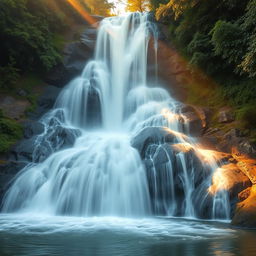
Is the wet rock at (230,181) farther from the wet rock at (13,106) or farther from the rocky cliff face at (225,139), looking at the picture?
the wet rock at (13,106)

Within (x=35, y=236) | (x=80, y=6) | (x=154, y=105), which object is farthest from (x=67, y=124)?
(x=80, y=6)

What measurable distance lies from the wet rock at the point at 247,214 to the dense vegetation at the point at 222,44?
5.00 meters

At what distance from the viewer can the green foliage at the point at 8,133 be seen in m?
13.6

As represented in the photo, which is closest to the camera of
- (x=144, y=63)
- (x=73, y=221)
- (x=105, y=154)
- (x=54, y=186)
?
(x=73, y=221)

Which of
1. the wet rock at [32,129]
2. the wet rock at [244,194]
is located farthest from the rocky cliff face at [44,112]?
the wet rock at [244,194]

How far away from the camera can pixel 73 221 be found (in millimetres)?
9117

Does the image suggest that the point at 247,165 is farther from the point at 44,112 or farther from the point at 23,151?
the point at 44,112

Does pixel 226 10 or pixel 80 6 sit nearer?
pixel 226 10

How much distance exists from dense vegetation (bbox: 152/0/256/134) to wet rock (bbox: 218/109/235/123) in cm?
36

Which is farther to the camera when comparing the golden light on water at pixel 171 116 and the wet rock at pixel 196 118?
the golden light on water at pixel 171 116

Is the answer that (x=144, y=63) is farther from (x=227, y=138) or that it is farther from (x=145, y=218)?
(x=145, y=218)

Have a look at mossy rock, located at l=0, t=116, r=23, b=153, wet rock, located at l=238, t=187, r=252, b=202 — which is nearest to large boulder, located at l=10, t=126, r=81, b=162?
mossy rock, located at l=0, t=116, r=23, b=153

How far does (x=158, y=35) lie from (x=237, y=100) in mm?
8796

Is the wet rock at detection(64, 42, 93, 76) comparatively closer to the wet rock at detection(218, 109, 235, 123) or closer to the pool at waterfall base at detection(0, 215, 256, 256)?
the wet rock at detection(218, 109, 235, 123)
